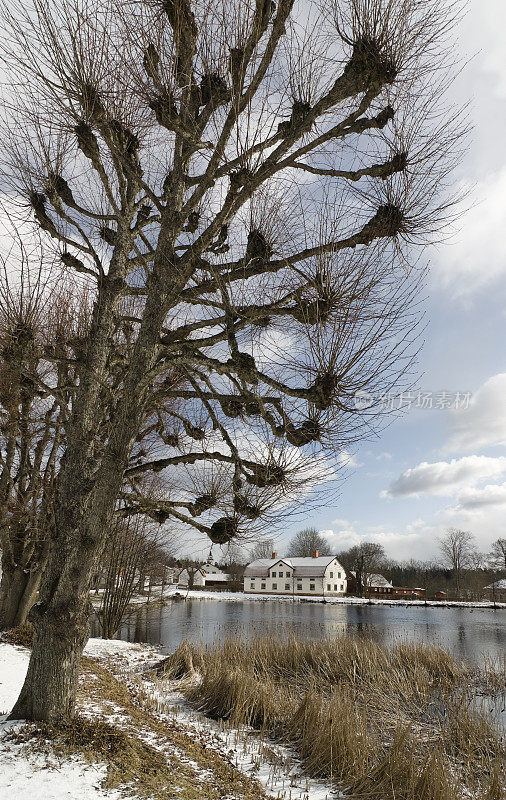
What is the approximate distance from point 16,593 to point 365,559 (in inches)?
2456

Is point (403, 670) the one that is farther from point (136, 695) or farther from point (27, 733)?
point (27, 733)

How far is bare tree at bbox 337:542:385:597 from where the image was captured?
6397 cm

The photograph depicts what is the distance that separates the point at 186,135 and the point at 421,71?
7.60 feet

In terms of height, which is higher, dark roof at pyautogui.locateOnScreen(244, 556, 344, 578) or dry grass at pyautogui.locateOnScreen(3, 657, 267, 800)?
dark roof at pyautogui.locateOnScreen(244, 556, 344, 578)

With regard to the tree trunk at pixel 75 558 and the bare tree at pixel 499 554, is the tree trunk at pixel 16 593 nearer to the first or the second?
the tree trunk at pixel 75 558

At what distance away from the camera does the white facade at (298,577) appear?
59.0m

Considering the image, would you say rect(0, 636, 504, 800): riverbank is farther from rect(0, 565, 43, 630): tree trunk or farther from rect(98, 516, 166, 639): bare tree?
rect(98, 516, 166, 639): bare tree

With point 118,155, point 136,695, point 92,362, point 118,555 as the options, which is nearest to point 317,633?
point 118,555

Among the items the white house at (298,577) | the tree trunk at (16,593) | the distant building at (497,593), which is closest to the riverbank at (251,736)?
the tree trunk at (16,593)

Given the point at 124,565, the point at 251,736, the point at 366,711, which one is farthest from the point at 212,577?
the point at 366,711

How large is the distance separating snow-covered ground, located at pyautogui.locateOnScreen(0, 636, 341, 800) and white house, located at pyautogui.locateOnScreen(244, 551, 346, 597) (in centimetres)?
5164

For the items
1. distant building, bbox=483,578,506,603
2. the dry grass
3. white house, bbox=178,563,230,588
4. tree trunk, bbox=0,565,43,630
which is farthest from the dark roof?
the dry grass

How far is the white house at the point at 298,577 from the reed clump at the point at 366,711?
162ft

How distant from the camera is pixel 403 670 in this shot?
31.8 ft
